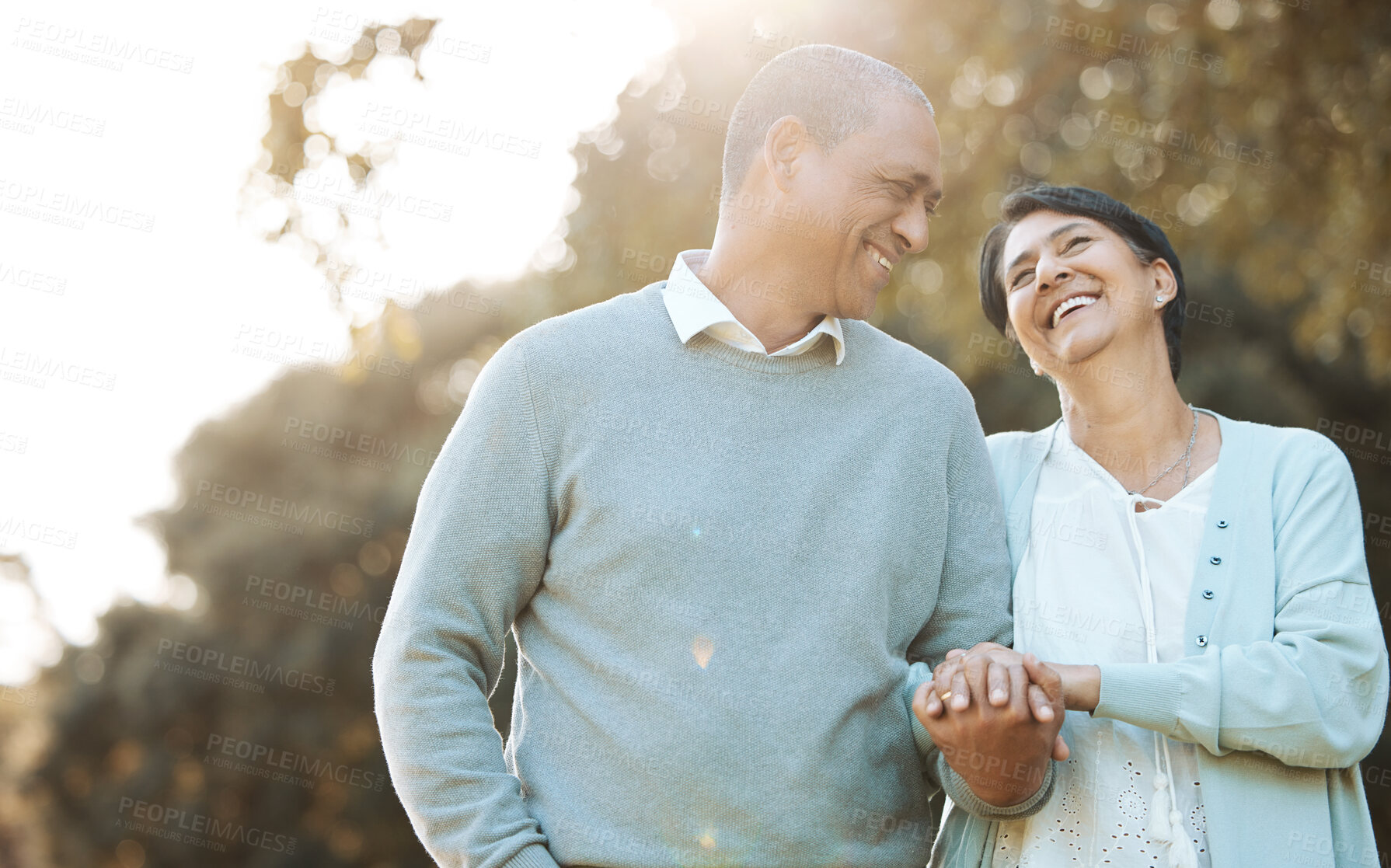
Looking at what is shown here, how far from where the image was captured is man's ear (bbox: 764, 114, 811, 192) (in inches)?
108

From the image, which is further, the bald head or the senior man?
the bald head

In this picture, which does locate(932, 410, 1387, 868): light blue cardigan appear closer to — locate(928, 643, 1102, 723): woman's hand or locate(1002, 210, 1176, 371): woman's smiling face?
locate(928, 643, 1102, 723): woman's hand

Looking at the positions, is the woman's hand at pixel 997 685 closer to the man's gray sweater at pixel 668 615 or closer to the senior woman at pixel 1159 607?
the senior woman at pixel 1159 607

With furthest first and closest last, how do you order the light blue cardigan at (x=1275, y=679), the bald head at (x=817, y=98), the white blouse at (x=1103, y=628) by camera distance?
1. the bald head at (x=817, y=98)
2. the white blouse at (x=1103, y=628)
3. the light blue cardigan at (x=1275, y=679)

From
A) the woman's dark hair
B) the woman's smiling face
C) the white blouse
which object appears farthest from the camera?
the woman's dark hair

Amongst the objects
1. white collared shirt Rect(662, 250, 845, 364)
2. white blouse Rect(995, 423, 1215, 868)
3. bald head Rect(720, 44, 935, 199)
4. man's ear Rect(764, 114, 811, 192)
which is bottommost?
white blouse Rect(995, 423, 1215, 868)

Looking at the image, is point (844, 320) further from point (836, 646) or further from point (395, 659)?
point (395, 659)

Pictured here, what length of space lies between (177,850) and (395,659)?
1629 centimetres

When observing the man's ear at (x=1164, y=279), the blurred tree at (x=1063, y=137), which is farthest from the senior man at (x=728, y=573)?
the blurred tree at (x=1063, y=137)

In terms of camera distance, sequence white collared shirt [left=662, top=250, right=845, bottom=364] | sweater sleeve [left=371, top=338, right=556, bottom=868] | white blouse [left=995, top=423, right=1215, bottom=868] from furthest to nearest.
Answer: white collared shirt [left=662, top=250, right=845, bottom=364] < white blouse [left=995, top=423, right=1215, bottom=868] < sweater sleeve [left=371, top=338, right=556, bottom=868]

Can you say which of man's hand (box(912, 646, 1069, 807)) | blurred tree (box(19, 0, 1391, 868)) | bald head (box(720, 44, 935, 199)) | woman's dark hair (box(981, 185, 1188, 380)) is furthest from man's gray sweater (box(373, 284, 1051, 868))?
blurred tree (box(19, 0, 1391, 868))

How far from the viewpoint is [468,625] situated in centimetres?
239

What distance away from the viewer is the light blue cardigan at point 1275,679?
2393 mm

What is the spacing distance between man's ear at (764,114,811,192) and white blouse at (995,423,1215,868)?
3.17 ft
